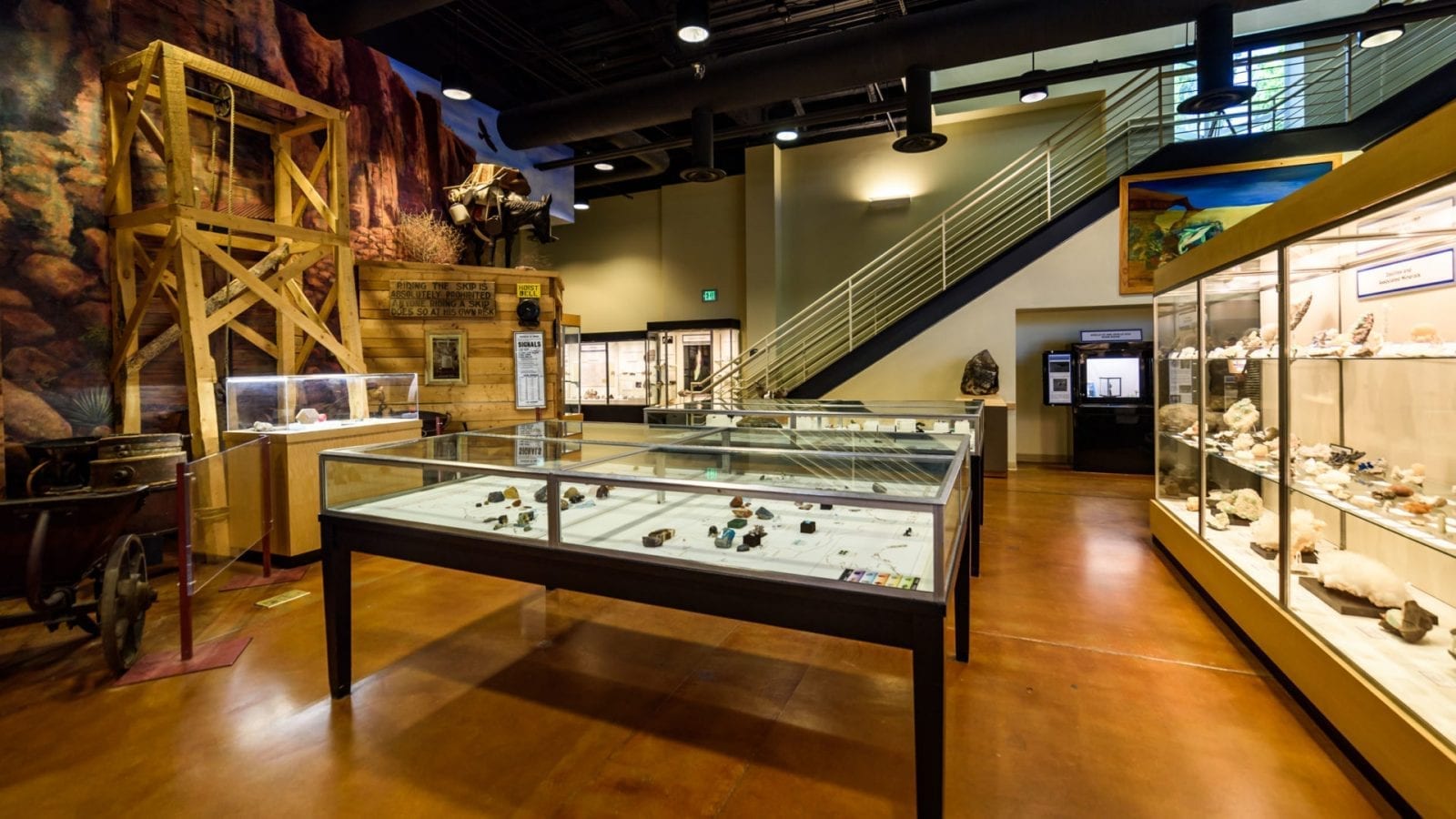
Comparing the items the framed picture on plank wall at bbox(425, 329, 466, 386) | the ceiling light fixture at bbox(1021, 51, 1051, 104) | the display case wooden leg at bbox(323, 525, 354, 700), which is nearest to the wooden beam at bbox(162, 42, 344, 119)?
the framed picture on plank wall at bbox(425, 329, 466, 386)

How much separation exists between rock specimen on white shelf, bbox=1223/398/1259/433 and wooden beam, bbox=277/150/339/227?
22.1 feet

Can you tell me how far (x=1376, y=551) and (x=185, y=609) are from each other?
17.8ft

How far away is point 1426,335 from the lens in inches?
97.6

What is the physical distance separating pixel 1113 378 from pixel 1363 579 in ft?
20.4

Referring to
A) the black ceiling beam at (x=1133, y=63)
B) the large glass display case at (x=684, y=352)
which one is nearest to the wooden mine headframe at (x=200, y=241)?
the black ceiling beam at (x=1133, y=63)

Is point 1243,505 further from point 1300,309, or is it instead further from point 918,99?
point 918,99

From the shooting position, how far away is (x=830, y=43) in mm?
6250

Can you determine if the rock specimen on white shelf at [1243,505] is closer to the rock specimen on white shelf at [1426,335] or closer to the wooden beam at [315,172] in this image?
the rock specimen on white shelf at [1426,335]

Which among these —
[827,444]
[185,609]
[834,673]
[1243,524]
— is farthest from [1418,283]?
[185,609]

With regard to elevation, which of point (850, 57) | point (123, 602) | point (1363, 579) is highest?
point (850, 57)

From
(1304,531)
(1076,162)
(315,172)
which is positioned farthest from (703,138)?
(1304,531)

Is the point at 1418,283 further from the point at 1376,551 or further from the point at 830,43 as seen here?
the point at 830,43

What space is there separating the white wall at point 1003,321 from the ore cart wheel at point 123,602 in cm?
711

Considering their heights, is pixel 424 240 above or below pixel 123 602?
above
